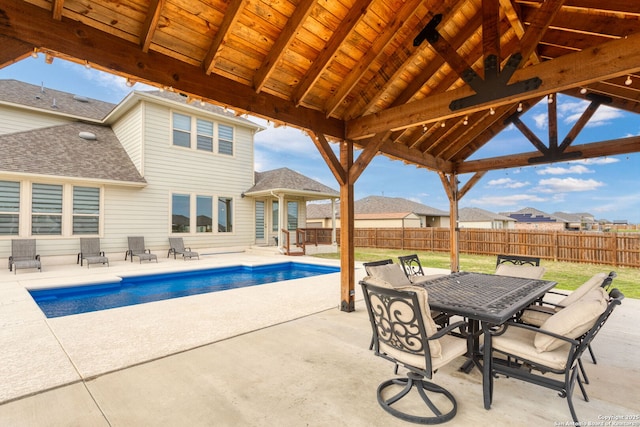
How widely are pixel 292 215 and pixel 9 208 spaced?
9.80m

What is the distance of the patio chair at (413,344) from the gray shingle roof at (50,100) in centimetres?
1405

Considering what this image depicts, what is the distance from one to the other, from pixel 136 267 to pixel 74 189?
3.42 meters

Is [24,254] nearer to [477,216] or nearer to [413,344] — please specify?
[413,344]

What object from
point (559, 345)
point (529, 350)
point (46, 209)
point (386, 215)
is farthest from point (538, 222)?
point (46, 209)

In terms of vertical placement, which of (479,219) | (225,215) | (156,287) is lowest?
(156,287)

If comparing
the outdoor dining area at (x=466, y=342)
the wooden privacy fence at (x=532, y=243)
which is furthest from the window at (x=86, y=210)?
the wooden privacy fence at (x=532, y=243)

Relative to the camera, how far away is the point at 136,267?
9.06 meters

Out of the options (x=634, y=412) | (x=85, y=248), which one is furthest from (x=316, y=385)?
(x=85, y=248)

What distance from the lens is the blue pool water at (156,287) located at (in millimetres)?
6180

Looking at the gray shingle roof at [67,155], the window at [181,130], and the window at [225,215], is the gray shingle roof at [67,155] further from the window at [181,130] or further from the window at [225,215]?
the window at [225,215]

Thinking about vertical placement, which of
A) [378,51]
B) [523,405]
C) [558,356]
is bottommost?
[523,405]

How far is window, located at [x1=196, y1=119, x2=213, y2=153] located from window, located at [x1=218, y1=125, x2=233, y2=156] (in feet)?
1.26

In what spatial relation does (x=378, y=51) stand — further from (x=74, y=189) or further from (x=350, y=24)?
(x=74, y=189)

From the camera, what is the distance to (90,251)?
31.9ft
